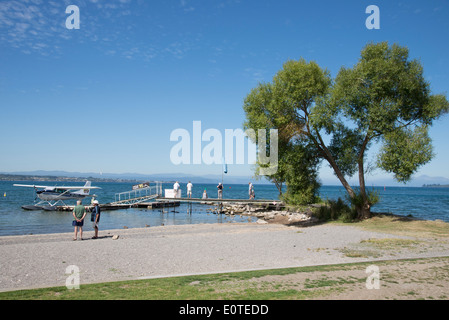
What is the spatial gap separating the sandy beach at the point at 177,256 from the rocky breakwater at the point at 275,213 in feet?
36.9

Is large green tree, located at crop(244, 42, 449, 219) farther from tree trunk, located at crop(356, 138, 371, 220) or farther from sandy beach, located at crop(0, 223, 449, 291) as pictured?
sandy beach, located at crop(0, 223, 449, 291)

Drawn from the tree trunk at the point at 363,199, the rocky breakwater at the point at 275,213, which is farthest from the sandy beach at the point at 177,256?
the rocky breakwater at the point at 275,213

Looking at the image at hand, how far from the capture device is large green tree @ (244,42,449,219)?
821 inches

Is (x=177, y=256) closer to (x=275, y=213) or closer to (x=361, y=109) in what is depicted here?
(x=361, y=109)

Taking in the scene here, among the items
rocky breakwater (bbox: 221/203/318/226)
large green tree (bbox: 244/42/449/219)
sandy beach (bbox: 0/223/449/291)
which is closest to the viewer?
sandy beach (bbox: 0/223/449/291)

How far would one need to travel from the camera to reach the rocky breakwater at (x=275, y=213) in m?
29.6

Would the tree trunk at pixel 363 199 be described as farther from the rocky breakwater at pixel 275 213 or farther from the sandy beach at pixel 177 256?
the sandy beach at pixel 177 256

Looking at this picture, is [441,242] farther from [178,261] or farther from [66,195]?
[66,195]

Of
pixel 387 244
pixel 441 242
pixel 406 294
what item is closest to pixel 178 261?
pixel 406 294

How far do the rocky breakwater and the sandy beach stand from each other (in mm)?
11235

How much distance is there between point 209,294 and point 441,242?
13408 mm

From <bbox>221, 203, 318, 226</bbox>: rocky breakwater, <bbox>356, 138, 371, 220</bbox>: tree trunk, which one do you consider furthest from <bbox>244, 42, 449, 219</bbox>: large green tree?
<bbox>221, 203, 318, 226</bbox>: rocky breakwater

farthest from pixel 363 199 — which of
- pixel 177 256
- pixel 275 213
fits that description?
pixel 177 256
